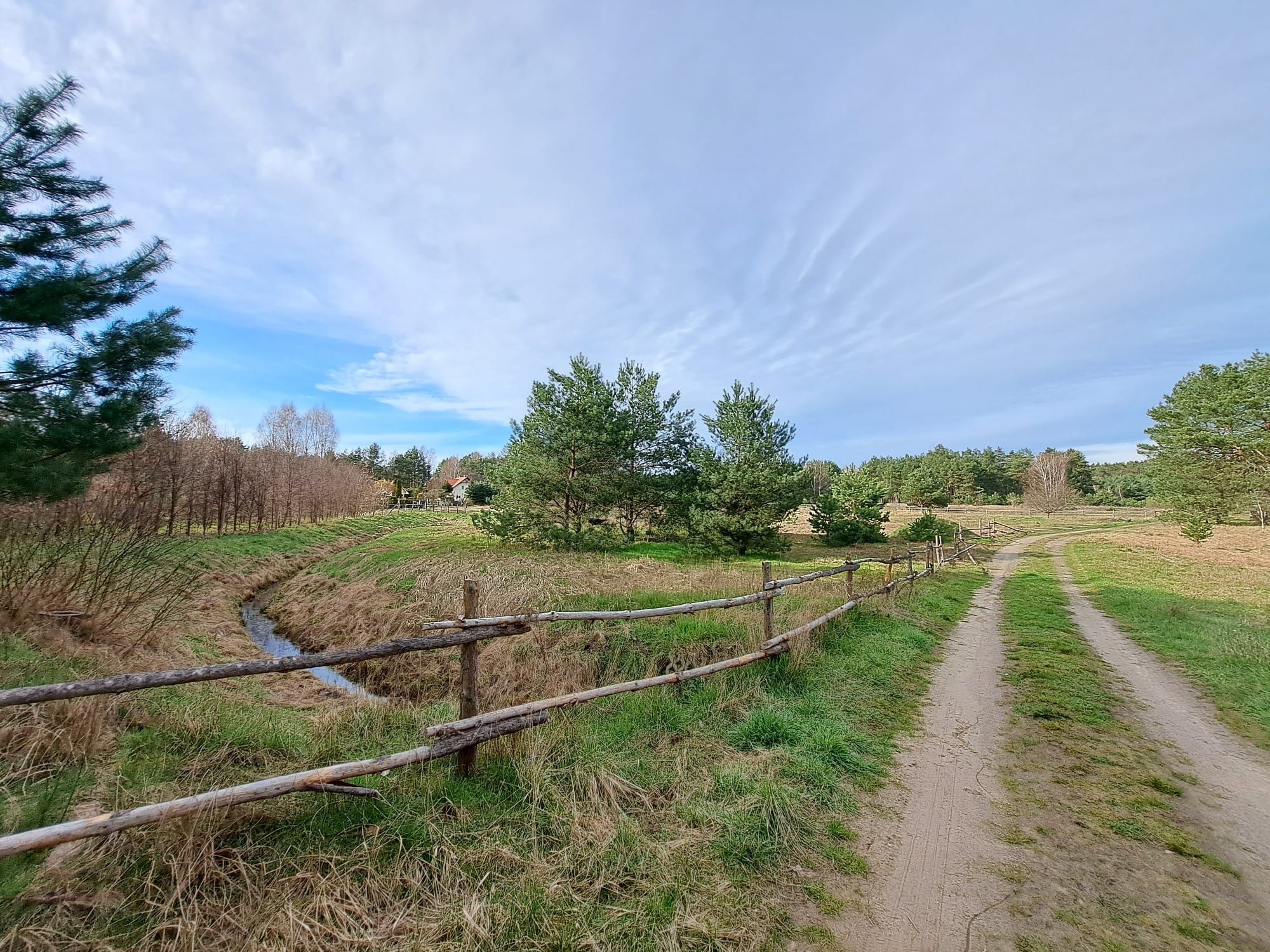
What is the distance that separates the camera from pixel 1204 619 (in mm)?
10484

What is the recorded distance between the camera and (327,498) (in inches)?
1618

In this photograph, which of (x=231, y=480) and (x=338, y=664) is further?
(x=231, y=480)

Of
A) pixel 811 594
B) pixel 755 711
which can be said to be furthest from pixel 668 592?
pixel 755 711

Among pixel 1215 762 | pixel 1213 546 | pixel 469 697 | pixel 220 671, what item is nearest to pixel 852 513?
pixel 1213 546

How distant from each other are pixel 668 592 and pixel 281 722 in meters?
7.80

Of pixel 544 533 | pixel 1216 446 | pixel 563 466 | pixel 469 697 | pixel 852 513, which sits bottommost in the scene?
pixel 469 697

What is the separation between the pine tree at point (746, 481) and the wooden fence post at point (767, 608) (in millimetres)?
13845

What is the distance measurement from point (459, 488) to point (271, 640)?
2880 inches

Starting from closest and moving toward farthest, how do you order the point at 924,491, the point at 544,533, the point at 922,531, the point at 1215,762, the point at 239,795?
the point at 239,795, the point at 1215,762, the point at 544,533, the point at 922,531, the point at 924,491

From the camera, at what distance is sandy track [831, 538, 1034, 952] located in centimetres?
270

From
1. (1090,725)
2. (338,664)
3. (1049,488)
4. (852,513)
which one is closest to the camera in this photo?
(338,664)

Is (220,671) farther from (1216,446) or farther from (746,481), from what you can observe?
(1216,446)

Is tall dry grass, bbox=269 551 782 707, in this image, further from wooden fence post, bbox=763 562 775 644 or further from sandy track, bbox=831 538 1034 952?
sandy track, bbox=831 538 1034 952

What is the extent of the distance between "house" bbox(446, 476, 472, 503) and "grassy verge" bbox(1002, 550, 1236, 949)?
2679 inches
